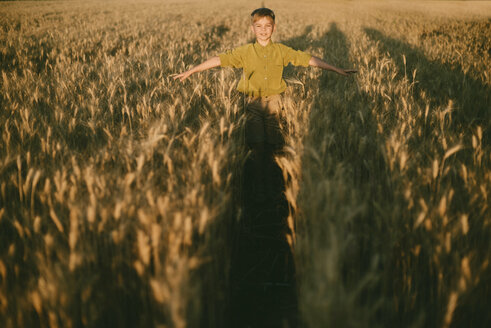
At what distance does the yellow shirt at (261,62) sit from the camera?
2.55m

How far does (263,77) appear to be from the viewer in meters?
2.60

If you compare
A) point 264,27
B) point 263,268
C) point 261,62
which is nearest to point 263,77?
point 261,62

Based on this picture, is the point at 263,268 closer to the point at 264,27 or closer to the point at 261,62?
the point at 261,62

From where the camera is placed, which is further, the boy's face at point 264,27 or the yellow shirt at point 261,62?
the yellow shirt at point 261,62

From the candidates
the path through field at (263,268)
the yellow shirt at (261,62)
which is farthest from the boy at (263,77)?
the path through field at (263,268)

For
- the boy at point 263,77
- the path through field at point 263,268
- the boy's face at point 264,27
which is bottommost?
the path through field at point 263,268

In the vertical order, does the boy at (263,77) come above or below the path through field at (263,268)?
above

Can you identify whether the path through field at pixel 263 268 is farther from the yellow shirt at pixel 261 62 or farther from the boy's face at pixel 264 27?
the boy's face at pixel 264 27

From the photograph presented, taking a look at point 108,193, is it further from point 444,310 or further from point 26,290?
point 444,310

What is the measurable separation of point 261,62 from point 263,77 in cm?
13

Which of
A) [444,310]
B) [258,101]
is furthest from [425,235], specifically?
[258,101]

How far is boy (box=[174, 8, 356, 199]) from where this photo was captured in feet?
8.18

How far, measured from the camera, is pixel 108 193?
3.87 ft

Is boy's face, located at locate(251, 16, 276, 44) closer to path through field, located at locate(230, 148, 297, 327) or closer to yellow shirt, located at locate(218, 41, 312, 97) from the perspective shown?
yellow shirt, located at locate(218, 41, 312, 97)
